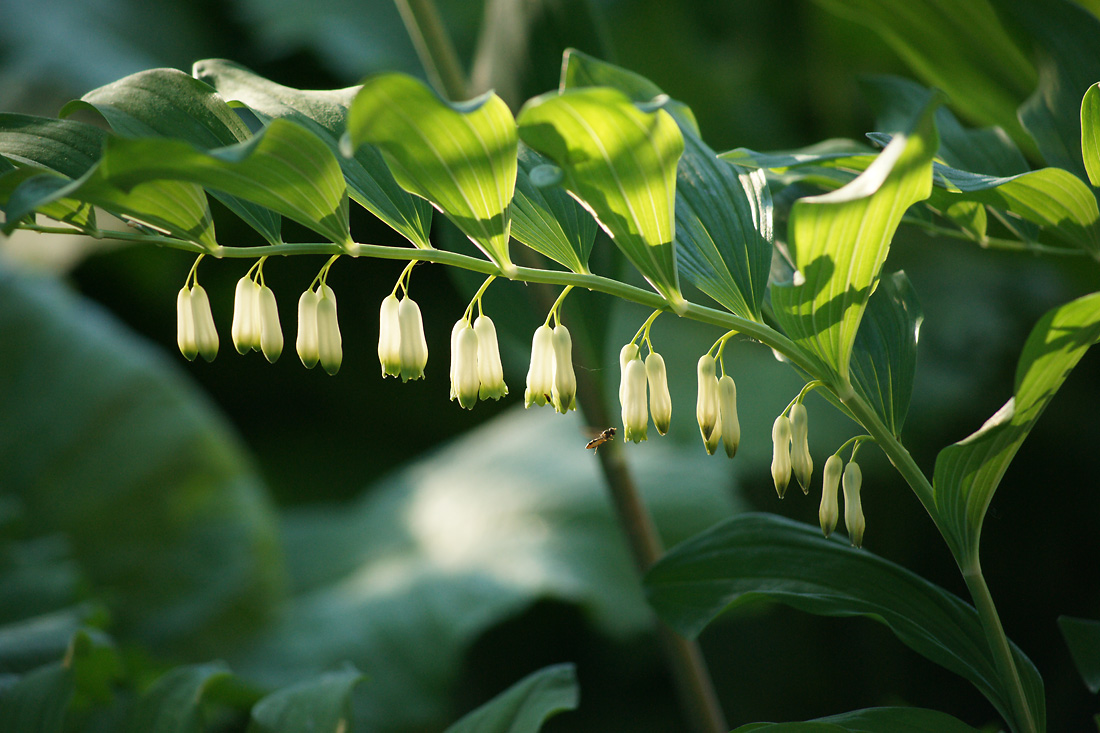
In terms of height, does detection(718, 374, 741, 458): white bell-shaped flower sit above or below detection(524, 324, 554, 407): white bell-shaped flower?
below

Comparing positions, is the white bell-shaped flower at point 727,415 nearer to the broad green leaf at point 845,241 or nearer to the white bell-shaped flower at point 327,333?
the broad green leaf at point 845,241

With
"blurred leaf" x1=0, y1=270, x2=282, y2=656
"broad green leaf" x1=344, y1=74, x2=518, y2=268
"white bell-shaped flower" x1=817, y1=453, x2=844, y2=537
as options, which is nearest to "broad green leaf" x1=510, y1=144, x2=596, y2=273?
"broad green leaf" x1=344, y1=74, x2=518, y2=268

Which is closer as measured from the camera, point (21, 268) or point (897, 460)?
point (897, 460)

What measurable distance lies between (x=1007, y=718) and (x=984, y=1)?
1.60 feet

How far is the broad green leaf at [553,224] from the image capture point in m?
0.41

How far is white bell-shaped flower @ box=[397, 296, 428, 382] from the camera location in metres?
0.38

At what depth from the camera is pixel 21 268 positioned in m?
1.54

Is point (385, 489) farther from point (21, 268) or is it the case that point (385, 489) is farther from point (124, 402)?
point (21, 268)

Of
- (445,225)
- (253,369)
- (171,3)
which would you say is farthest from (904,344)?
(171,3)

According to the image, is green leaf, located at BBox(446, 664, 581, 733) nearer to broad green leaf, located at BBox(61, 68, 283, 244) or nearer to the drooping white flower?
the drooping white flower

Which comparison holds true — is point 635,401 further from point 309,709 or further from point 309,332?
point 309,709

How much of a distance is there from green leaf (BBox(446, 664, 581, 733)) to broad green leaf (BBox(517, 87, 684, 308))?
28cm

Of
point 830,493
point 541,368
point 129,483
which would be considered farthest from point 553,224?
point 129,483

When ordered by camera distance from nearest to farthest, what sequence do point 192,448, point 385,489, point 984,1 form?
point 984,1, point 192,448, point 385,489
